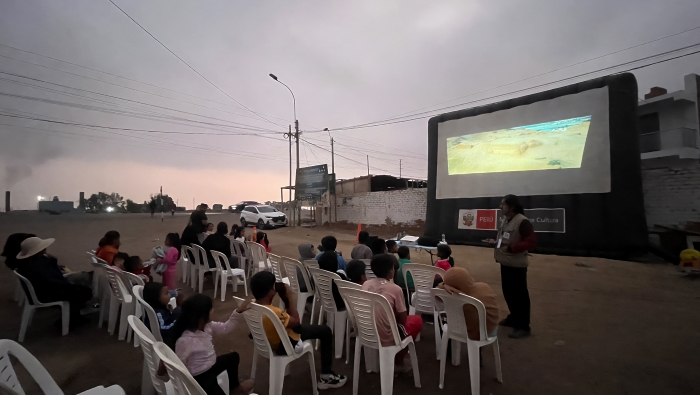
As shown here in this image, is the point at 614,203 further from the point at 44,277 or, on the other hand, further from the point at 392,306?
the point at 44,277

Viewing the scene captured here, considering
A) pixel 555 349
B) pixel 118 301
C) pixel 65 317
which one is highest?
pixel 118 301

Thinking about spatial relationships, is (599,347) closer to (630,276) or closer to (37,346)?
(630,276)

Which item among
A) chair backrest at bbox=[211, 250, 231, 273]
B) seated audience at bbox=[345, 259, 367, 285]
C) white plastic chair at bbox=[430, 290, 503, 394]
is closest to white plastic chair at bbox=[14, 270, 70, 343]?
chair backrest at bbox=[211, 250, 231, 273]

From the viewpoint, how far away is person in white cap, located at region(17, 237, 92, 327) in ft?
11.8

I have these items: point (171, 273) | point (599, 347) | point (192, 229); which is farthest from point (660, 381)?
point (192, 229)

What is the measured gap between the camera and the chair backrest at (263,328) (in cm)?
221

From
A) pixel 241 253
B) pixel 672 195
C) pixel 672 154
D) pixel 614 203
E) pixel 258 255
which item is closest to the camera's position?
pixel 258 255

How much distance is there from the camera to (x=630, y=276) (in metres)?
6.62

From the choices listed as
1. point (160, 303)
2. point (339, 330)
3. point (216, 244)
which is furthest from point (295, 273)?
point (216, 244)

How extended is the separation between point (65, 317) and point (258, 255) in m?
2.57

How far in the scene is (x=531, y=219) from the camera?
994 cm

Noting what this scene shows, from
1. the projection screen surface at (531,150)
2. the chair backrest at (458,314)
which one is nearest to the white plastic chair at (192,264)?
the chair backrest at (458,314)

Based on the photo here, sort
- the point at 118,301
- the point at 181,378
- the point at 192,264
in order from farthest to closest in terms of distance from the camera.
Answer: the point at 192,264, the point at 118,301, the point at 181,378

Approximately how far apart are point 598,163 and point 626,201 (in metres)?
1.15
